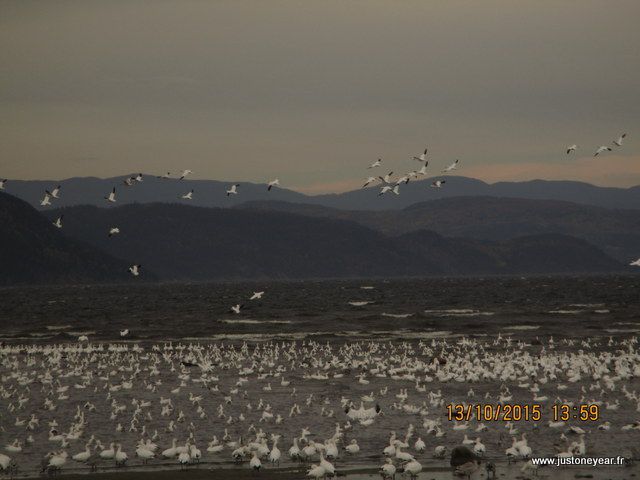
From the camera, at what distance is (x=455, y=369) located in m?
41.6

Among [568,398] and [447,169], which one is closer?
[568,398]

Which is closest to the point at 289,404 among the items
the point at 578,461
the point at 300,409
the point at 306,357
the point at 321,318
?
the point at 300,409

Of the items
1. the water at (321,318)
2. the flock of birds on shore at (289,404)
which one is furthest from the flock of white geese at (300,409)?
the water at (321,318)

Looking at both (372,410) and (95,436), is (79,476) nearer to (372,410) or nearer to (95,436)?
(95,436)

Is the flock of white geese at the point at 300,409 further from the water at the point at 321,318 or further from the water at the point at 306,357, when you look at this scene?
the water at the point at 321,318

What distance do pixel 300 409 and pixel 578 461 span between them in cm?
1123

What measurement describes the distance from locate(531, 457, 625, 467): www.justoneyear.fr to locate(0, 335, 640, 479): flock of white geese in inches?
10.7

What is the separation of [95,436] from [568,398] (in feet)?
54.4

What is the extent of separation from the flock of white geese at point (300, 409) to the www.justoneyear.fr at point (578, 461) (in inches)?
10.7

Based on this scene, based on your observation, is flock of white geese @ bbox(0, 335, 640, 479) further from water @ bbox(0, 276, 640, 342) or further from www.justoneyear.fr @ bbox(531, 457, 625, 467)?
water @ bbox(0, 276, 640, 342)

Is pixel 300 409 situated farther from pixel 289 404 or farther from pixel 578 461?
pixel 578 461

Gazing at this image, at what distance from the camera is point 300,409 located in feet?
113

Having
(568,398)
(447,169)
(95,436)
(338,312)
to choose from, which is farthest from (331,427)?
(338,312)

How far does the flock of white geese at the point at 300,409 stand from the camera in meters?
27.2
